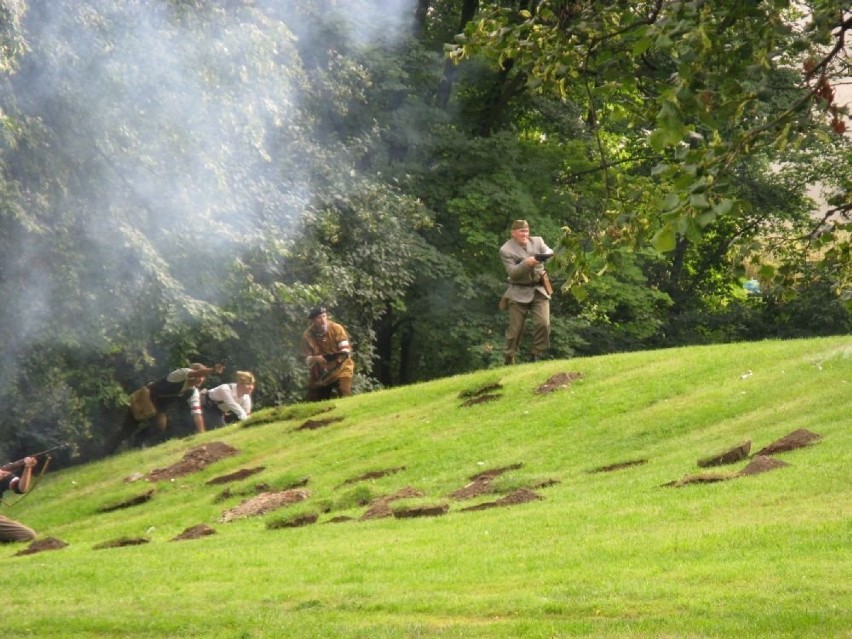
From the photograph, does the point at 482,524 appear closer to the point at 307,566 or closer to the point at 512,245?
the point at 307,566

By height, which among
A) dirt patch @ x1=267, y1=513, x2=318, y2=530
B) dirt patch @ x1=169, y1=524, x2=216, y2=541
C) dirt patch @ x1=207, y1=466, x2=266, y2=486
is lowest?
dirt patch @ x1=267, y1=513, x2=318, y2=530

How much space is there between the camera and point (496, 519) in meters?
15.0

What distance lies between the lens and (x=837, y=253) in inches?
389

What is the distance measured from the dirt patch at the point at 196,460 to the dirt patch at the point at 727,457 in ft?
28.8

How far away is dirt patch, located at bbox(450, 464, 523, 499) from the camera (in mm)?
17322

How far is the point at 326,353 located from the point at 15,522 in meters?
8.20

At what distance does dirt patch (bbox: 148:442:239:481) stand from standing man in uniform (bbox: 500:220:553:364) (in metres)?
5.42

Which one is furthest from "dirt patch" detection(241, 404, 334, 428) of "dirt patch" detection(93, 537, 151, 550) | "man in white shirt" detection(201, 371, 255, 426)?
"dirt patch" detection(93, 537, 151, 550)

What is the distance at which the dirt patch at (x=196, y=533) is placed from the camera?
17094 millimetres

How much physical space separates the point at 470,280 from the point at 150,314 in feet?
50.9

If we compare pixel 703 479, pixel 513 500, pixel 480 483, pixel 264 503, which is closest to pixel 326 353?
pixel 264 503

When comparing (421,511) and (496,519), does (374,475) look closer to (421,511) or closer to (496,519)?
(421,511)

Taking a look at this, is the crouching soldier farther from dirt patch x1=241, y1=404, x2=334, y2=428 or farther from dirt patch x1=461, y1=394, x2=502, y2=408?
dirt patch x1=461, y1=394, x2=502, y2=408

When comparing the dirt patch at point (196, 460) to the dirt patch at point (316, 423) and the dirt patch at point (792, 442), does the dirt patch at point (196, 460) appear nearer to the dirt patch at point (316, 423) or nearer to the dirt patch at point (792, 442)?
the dirt patch at point (316, 423)
